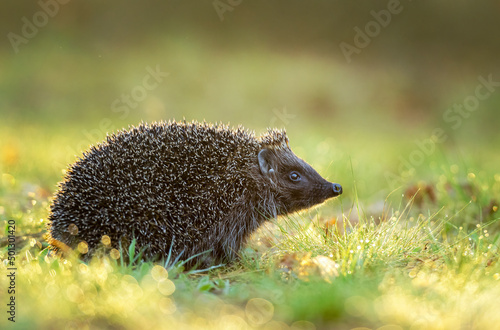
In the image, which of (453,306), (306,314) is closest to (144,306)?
(306,314)

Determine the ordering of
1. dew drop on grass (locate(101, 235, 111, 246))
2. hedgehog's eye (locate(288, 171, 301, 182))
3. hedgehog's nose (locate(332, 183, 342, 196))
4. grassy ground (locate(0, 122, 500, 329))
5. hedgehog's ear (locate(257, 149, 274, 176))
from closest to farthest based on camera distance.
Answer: grassy ground (locate(0, 122, 500, 329)) → dew drop on grass (locate(101, 235, 111, 246)) → hedgehog's ear (locate(257, 149, 274, 176)) → hedgehog's nose (locate(332, 183, 342, 196)) → hedgehog's eye (locate(288, 171, 301, 182))

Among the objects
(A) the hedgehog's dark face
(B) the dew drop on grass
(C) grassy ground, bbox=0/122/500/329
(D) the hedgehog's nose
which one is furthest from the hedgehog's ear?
(B) the dew drop on grass

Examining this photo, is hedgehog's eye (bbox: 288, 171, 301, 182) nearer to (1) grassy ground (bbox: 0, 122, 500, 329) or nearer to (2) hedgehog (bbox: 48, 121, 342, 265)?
(2) hedgehog (bbox: 48, 121, 342, 265)

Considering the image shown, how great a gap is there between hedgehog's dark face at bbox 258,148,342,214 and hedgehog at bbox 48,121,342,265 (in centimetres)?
2

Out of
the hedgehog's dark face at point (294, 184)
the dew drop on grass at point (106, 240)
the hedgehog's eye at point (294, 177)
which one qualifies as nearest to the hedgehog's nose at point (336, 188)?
the hedgehog's dark face at point (294, 184)

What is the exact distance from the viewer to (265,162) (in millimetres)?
6645

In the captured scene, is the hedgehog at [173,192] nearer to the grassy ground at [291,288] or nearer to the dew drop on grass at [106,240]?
the dew drop on grass at [106,240]

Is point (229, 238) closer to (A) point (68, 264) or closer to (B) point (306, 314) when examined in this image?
(A) point (68, 264)

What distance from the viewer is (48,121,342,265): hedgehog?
18.2 feet

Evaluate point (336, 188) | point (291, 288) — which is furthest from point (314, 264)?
point (336, 188)

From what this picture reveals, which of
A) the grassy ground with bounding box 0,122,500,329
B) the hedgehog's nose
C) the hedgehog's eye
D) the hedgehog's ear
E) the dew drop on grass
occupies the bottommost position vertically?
the grassy ground with bounding box 0,122,500,329

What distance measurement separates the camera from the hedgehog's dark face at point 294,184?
6.75 m

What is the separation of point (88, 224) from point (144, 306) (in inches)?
75.3

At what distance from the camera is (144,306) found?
12.7ft
